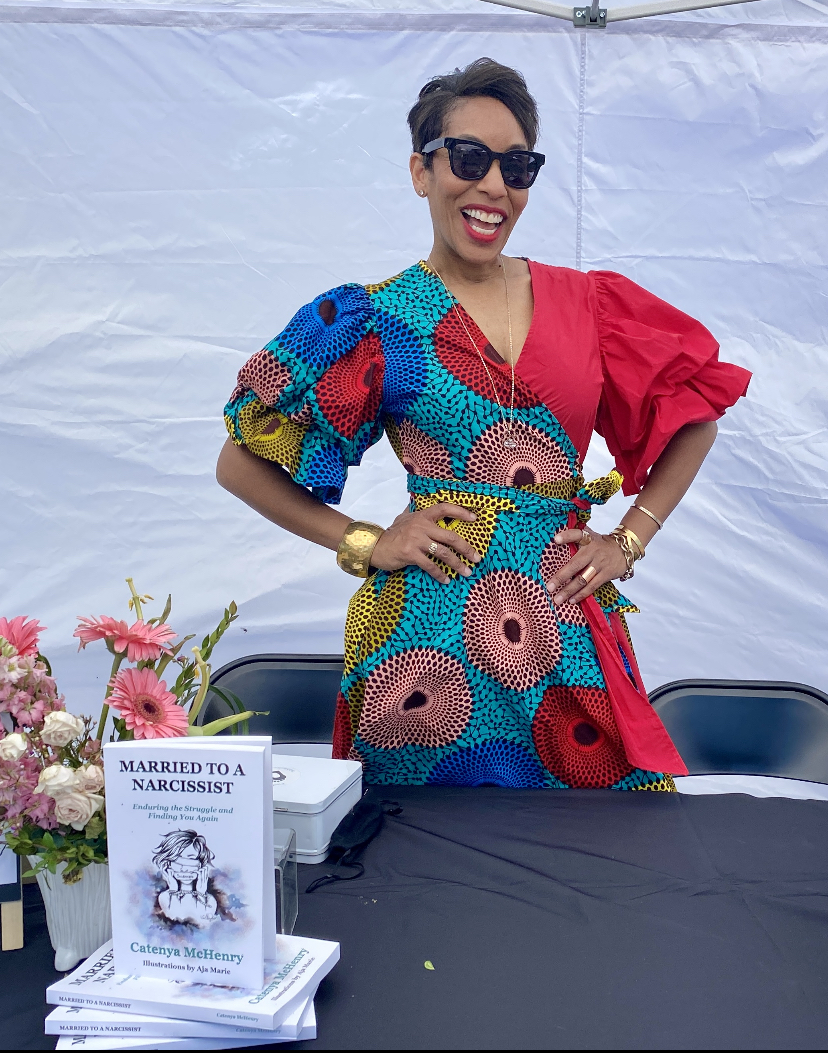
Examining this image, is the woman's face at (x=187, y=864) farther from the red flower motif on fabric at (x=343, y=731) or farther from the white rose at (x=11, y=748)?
the red flower motif on fabric at (x=343, y=731)

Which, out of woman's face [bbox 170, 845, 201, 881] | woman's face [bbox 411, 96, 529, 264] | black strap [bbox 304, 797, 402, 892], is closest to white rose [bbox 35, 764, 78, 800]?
woman's face [bbox 170, 845, 201, 881]

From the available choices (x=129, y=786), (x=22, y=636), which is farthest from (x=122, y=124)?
(x=129, y=786)

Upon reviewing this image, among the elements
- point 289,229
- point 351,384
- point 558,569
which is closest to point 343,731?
point 558,569

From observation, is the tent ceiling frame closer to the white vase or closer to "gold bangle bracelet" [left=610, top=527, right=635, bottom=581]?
"gold bangle bracelet" [left=610, top=527, right=635, bottom=581]

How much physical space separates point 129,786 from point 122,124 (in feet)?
5.43

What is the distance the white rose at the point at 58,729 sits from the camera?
81 centimetres

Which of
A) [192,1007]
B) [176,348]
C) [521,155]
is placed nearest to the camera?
[192,1007]

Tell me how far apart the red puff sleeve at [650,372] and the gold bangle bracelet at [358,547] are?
383 mm

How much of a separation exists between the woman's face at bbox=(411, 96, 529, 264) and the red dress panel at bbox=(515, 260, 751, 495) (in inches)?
4.2

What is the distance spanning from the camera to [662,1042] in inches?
28.6

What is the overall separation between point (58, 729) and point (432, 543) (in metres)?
0.57

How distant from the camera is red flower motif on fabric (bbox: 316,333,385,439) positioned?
1298 mm

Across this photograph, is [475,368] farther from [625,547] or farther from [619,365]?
[625,547]

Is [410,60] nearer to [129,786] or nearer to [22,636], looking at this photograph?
[22,636]
